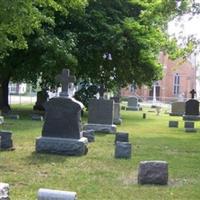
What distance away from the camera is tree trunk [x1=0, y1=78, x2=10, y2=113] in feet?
105

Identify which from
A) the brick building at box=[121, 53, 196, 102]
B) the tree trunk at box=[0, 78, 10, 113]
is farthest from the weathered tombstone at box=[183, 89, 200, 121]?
the brick building at box=[121, 53, 196, 102]

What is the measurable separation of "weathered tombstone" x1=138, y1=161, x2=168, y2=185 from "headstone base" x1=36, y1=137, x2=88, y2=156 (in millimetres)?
3837

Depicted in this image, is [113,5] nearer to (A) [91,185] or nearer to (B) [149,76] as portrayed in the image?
(B) [149,76]

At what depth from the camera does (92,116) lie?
853 inches

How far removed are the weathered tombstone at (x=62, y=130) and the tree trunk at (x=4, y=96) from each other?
1762 centimetres

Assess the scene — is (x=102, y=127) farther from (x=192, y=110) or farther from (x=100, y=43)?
(x=192, y=110)

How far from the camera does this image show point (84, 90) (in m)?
35.6

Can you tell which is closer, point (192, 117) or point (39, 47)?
point (39, 47)

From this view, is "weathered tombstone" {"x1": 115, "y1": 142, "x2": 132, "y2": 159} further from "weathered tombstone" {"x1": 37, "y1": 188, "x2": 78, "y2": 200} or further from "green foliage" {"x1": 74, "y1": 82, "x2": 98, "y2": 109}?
"green foliage" {"x1": 74, "y1": 82, "x2": 98, "y2": 109}

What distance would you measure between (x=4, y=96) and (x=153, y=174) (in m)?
23.9

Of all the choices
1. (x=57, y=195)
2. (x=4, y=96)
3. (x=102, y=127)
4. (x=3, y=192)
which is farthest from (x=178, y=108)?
(x=57, y=195)

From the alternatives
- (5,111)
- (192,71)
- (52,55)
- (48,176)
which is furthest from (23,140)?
(192,71)

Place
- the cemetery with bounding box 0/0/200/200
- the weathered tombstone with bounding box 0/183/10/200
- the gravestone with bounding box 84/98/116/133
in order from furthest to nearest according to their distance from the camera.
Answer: the gravestone with bounding box 84/98/116/133 < the cemetery with bounding box 0/0/200/200 < the weathered tombstone with bounding box 0/183/10/200

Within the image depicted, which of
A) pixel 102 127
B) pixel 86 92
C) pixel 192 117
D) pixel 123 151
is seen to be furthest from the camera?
pixel 192 117
